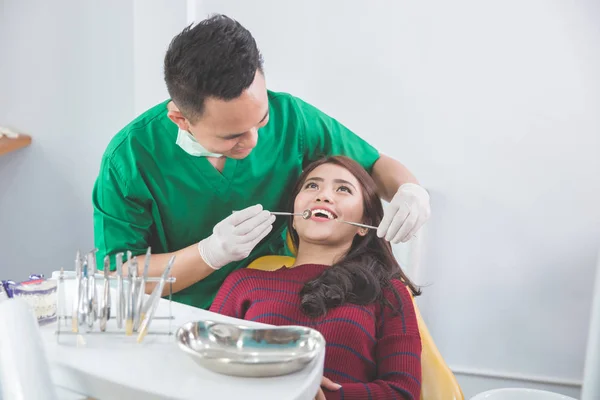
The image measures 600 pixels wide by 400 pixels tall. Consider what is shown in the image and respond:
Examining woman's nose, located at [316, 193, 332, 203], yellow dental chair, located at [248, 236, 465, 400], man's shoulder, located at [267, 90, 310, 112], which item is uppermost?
man's shoulder, located at [267, 90, 310, 112]

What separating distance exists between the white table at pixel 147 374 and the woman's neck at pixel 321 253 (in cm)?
66

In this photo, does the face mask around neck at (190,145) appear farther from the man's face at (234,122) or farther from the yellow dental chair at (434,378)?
the yellow dental chair at (434,378)

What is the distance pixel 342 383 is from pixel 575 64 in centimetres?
103

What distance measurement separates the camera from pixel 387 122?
74.5 inches

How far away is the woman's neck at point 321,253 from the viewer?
1.76 m

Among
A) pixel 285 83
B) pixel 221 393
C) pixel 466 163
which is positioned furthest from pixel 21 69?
pixel 221 393

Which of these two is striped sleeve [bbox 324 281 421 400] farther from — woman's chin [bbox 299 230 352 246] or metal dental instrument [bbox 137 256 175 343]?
metal dental instrument [bbox 137 256 175 343]

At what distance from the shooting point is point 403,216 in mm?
1646

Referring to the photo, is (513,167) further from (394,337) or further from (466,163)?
(394,337)

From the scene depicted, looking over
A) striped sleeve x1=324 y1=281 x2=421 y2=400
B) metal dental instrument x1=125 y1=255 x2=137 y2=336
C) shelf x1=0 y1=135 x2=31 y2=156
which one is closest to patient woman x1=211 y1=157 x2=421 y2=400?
striped sleeve x1=324 y1=281 x2=421 y2=400

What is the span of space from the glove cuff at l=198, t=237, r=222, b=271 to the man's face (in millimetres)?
237

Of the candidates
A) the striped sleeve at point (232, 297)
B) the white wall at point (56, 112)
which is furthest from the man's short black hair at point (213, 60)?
the white wall at point (56, 112)

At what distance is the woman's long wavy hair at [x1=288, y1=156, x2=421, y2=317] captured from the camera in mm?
1609

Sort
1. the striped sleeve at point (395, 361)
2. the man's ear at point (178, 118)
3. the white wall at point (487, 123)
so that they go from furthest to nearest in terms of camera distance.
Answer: the white wall at point (487, 123) < the man's ear at point (178, 118) < the striped sleeve at point (395, 361)
